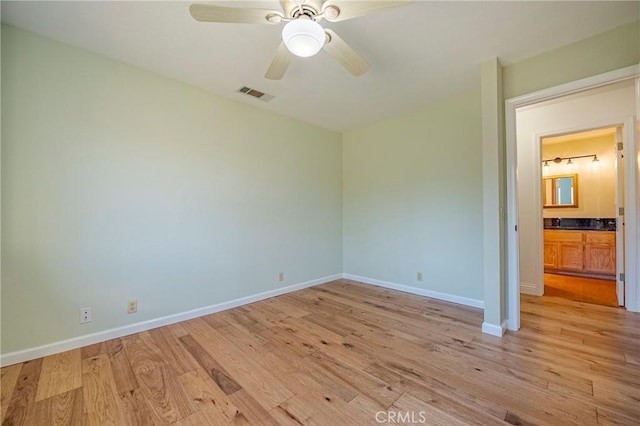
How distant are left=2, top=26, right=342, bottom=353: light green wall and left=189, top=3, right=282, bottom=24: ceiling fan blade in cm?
156

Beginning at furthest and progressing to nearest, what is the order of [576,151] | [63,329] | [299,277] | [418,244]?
[576,151] < [299,277] < [418,244] < [63,329]

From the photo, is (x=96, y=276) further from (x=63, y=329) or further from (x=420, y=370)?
(x=420, y=370)

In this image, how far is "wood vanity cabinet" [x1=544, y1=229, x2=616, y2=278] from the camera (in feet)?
14.4

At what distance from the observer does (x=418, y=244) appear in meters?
3.67

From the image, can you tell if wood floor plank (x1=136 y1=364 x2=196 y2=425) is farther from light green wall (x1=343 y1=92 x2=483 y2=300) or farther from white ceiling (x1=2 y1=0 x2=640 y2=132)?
light green wall (x1=343 y1=92 x2=483 y2=300)

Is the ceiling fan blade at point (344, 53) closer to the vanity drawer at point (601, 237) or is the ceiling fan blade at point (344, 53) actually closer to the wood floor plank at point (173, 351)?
the wood floor plank at point (173, 351)

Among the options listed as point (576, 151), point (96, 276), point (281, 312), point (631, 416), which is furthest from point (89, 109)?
point (576, 151)

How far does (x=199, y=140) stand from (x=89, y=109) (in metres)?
0.94

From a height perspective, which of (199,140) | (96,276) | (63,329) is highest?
(199,140)

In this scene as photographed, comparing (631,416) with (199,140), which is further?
(199,140)

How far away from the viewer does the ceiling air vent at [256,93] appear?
298cm

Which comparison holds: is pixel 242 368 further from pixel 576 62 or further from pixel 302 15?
pixel 576 62

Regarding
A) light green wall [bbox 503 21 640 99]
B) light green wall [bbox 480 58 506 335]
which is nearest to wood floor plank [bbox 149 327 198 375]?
light green wall [bbox 480 58 506 335]

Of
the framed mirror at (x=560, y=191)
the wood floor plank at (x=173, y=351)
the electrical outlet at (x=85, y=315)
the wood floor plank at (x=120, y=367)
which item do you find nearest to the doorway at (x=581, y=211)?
the framed mirror at (x=560, y=191)
